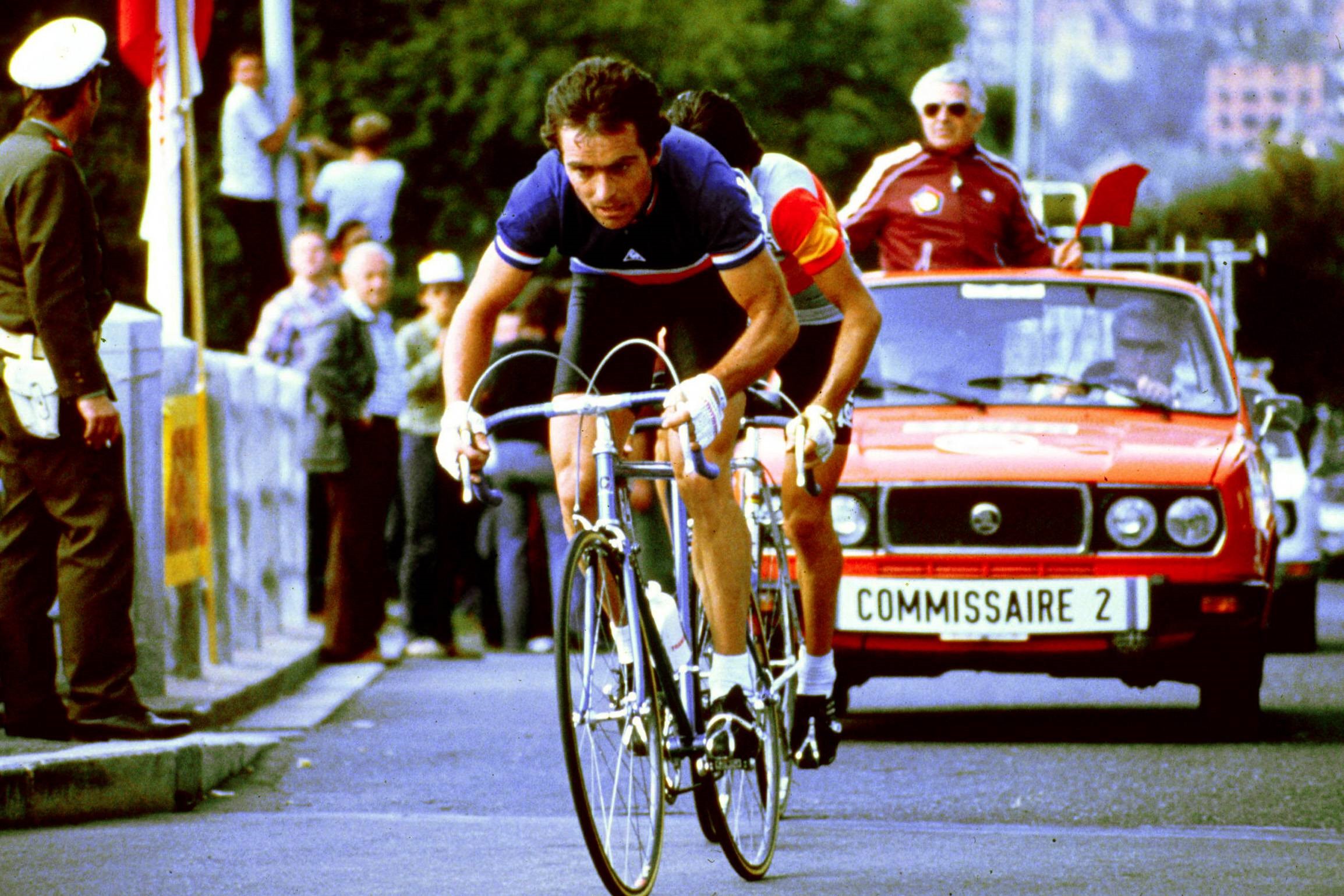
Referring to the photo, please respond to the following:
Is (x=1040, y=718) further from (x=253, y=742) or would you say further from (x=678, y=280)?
(x=678, y=280)

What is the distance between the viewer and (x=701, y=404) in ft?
16.9

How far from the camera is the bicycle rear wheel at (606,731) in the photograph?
4.94 metres

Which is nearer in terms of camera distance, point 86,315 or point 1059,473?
point 86,315

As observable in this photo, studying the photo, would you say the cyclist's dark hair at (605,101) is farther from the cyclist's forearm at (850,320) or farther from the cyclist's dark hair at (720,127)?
the cyclist's dark hair at (720,127)

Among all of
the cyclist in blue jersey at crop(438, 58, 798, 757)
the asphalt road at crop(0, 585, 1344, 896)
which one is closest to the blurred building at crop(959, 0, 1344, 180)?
the asphalt road at crop(0, 585, 1344, 896)

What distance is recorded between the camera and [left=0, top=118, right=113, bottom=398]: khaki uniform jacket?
287 inches

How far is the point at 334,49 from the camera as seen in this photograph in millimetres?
29031

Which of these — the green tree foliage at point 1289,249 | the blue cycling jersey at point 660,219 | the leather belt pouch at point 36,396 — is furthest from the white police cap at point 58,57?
the green tree foliage at point 1289,249

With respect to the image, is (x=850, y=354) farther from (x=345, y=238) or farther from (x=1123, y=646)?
(x=345, y=238)

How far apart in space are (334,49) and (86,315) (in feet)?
72.7

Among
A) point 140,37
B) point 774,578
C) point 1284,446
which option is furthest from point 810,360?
point 1284,446

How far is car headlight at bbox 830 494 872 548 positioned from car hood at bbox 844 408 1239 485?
11 centimetres

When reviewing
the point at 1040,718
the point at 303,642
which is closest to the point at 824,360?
the point at 1040,718

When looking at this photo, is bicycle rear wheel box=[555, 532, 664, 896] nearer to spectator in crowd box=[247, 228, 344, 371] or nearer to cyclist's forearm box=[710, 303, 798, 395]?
cyclist's forearm box=[710, 303, 798, 395]
